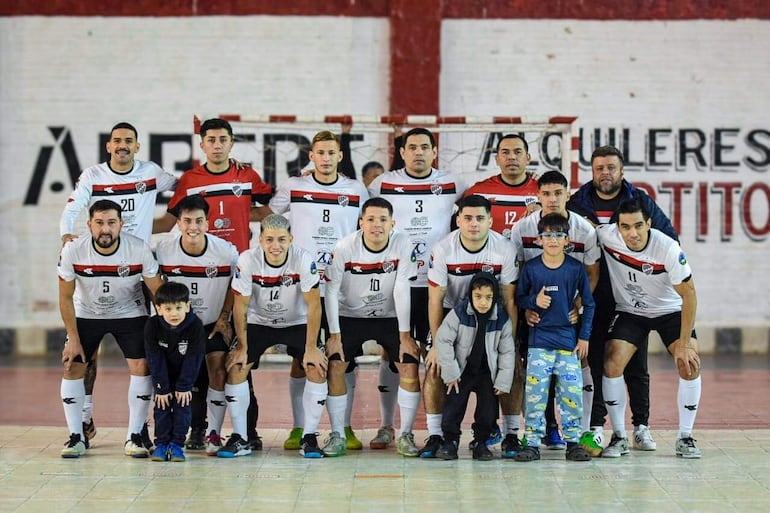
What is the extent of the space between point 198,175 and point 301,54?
203 inches

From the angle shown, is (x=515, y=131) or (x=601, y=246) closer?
(x=601, y=246)

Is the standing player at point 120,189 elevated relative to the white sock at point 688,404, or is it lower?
elevated

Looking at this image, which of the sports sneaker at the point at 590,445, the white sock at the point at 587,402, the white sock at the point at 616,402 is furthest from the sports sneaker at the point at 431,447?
the white sock at the point at 616,402

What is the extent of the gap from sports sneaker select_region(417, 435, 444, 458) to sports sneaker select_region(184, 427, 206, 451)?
4.75 ft

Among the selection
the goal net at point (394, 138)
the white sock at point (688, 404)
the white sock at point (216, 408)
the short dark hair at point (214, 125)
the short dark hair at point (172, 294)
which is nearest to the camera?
the short dark hair at point (172, 294)

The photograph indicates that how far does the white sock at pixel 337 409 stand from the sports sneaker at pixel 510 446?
41.4 inches

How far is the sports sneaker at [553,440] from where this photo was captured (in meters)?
7.74

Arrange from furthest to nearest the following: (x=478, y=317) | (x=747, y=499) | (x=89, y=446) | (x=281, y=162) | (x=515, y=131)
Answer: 1. (x=281, y=162)
2. (x=515, y=131)
3. (x=89, y=446)
4. (x=478, y=317)
5. (x=747, y=499)

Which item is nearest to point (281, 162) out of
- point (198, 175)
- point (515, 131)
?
point (515, 131)

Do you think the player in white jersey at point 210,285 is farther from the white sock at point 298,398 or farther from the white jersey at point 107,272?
the white sock at point 298,398

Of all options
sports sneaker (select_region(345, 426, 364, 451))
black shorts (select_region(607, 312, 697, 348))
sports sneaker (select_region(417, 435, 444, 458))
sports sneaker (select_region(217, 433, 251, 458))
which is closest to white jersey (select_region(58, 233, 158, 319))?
sports sneaker (select_region(217, 433, 251, 458))

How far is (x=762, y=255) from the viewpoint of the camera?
13.1 metres

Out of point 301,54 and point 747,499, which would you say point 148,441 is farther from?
point 301,54

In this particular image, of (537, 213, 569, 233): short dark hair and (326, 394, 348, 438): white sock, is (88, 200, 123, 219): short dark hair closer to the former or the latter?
(326, 394, 348, 438): white sock
